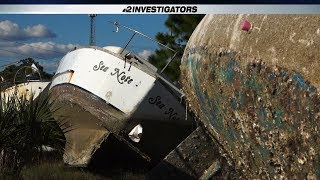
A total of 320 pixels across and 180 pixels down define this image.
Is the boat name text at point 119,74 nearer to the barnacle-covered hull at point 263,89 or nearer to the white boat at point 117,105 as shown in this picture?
the white boat at point 117,105

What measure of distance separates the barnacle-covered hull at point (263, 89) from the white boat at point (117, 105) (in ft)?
19.1

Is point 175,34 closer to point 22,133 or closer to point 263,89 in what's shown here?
point 22,133

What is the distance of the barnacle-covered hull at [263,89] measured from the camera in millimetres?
4973

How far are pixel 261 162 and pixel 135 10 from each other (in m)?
2.07

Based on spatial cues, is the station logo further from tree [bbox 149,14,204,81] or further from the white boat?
tree [bbox 149,14,204,81]

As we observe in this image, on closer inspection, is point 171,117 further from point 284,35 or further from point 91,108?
point 284,35

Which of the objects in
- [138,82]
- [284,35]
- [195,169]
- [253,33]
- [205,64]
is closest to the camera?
[284,35]

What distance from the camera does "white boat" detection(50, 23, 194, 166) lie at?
525 inches

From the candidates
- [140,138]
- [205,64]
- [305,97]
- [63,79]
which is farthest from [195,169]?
[305,97]

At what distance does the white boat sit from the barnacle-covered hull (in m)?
5.82

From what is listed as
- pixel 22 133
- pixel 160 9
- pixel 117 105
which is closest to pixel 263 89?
pixel 160 9

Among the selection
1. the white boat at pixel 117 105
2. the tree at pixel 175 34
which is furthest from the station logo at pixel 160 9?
the tree at pixel 175 34

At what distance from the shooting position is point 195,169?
10781 mm

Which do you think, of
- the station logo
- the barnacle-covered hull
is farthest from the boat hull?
the station logo
